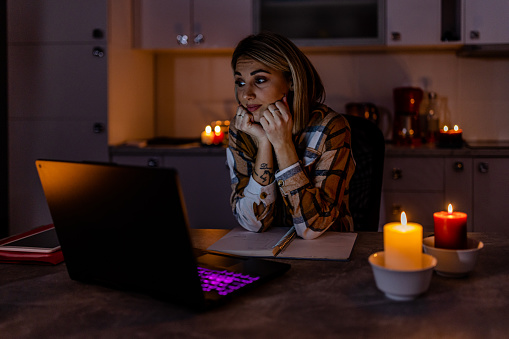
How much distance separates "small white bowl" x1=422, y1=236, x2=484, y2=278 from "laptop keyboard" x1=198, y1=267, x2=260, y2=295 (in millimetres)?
308

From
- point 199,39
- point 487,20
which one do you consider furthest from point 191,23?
point 487,20

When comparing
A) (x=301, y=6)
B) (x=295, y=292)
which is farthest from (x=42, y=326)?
(x=301, y=6)

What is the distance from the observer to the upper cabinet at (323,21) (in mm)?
2953

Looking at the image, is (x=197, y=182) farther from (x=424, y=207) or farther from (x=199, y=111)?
(x=424, y=207)

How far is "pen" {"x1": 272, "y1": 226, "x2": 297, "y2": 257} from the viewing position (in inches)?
43.7

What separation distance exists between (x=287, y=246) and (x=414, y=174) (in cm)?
172

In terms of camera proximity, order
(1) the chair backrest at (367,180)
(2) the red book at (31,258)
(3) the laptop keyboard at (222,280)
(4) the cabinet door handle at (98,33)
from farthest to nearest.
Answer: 1. (4) the cabinet door handle at (98,33)
2. (1) the chair backrest at (367,180)
3. (2) the red book at (31,258)
4. (3) the laptop keyboard at (222,280)

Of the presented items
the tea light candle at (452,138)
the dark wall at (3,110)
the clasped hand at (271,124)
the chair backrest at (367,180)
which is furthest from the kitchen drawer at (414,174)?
the dark wall at (3,110)

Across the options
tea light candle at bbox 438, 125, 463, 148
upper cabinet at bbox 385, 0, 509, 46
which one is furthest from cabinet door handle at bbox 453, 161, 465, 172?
upper cabinet at bbox 385, 0, 509, 46

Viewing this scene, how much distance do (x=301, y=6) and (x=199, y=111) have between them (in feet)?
2.91

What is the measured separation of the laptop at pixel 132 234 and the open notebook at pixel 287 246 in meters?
0.14

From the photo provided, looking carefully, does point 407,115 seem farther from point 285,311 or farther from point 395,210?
point 285,311

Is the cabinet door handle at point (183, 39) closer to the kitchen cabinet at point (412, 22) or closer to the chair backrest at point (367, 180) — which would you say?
the kitchen cabinet at point (412, 22)

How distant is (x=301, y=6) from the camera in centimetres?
304
